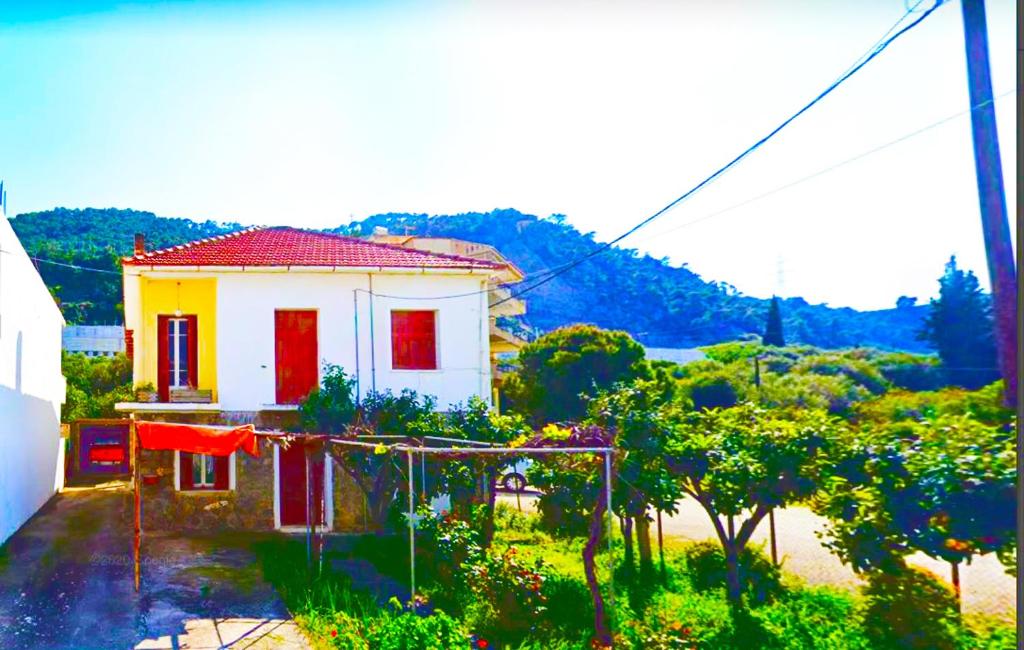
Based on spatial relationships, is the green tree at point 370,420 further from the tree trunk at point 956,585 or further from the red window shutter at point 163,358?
the tree trunk at point 956,585

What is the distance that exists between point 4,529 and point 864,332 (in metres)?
54.2

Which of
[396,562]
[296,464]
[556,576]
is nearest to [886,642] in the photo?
[556,576]

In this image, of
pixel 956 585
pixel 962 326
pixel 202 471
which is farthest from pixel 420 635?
pixel 962 326

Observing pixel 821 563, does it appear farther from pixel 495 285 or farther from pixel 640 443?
pixel 495 285

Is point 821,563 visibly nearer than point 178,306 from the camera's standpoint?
Yes

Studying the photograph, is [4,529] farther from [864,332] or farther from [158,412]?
[864,332]

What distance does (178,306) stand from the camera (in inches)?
700

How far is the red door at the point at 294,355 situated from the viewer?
17.0 meters

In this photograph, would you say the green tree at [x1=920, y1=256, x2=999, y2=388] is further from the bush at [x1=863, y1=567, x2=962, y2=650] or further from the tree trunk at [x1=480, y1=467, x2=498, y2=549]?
the bush at [x1=863, y1=567, x2=962, y2=650]

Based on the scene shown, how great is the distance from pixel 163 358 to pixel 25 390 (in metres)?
3.16

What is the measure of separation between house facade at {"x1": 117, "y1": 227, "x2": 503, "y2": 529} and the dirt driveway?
1505 millimetres

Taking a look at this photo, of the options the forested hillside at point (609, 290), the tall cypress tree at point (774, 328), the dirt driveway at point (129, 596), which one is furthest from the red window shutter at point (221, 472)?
the forested hillside at point (609, 290)

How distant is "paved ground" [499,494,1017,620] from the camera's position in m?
10.1

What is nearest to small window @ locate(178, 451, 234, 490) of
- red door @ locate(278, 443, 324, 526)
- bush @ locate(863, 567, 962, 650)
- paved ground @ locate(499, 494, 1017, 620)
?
red door @ locate(278, 443, 324, 526)
